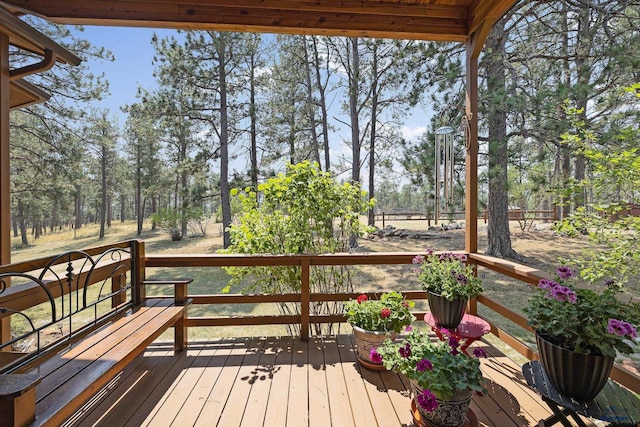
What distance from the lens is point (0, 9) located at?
1823mm

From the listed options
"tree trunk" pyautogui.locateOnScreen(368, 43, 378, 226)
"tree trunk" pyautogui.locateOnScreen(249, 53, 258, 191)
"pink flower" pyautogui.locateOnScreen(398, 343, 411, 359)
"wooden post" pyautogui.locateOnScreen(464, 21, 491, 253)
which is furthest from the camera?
"tree trunk" pyautogui.locateOnScreen(249, 53, 258, 191)

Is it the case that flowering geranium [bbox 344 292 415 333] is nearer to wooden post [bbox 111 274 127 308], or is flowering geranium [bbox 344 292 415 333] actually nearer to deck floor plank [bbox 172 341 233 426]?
deck floor plank [bbox 172 341 233 426]

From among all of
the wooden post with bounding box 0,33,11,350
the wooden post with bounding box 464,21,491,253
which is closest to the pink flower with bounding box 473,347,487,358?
the wooden post with bounding box 464,21,491,253

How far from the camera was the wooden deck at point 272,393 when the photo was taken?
172 cm

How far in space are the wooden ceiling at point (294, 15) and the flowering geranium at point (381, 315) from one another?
235cm

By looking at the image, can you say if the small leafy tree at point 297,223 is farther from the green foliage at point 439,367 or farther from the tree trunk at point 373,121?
the tree trunk at point 373,121

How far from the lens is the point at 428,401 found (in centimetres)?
140

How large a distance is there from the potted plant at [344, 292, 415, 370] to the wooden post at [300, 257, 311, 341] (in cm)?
49

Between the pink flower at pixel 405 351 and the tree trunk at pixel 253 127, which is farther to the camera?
the tree trunk at pixel 253 127

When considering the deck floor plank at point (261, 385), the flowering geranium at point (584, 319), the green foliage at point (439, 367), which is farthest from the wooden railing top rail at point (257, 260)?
the flowering geranium at point (584, 319)

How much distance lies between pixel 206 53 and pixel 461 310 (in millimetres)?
10352

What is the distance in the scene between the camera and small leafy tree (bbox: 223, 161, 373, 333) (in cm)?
288

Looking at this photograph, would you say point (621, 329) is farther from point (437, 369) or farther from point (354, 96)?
point (354, 96)

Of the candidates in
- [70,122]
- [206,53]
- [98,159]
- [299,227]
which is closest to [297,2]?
[299,227]
